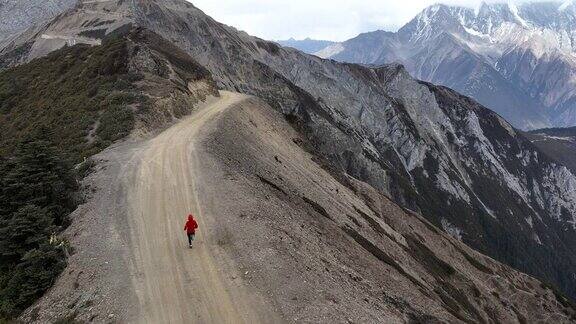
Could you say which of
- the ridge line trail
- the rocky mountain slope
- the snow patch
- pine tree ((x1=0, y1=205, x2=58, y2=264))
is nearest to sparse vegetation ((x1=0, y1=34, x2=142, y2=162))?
the ridge line trail

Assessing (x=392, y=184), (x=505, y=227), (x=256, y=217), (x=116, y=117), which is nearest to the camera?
(x=256, y=217)

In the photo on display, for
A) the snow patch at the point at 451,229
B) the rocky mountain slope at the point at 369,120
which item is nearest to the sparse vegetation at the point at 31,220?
the rocky mountain slope at the point at 369,120

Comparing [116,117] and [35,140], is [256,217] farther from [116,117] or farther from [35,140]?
[116,117]

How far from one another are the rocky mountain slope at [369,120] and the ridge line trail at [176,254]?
38780 mm

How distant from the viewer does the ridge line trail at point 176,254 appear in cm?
2077

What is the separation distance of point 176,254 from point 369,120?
463 feet

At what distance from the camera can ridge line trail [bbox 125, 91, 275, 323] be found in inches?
818

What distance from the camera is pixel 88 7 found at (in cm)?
11538

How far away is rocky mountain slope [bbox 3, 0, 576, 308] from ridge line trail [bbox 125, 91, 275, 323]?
38.8m

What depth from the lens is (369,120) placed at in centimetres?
16100

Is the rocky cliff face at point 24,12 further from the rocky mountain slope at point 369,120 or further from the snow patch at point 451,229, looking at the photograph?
the snow patch at point 451,229

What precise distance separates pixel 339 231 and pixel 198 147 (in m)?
11.7

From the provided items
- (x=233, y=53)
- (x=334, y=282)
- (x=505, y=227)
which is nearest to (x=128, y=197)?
(x=334, y=282)

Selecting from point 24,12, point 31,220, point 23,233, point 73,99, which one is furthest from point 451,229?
point 24,12
